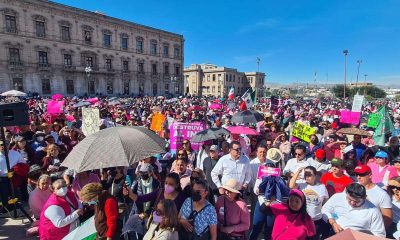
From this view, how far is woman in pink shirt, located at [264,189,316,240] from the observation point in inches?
118

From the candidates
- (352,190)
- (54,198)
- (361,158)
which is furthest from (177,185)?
(361,158)

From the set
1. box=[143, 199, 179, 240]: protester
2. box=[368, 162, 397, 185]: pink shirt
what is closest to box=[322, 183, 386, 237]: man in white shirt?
box=[368, 162, 397, 185]: pink shirt

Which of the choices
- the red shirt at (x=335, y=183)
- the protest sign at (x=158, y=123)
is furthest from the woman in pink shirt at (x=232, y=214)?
the protest sign at (x=158, y=123)

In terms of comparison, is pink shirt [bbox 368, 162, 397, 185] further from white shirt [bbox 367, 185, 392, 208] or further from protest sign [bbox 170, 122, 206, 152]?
protest sign [bbox 170, 122, 206, 152]

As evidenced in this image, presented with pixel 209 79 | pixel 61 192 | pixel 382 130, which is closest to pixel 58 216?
pixel 61 192

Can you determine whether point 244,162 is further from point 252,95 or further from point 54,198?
point 252,95

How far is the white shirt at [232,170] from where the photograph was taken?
4401 millimetres

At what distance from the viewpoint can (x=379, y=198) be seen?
3164mm

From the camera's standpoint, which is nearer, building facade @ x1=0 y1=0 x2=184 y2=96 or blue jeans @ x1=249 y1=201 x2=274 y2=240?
blue jeans @ x1=249 y1=201 x2=274 y2=240

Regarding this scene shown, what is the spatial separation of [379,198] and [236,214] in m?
1.81

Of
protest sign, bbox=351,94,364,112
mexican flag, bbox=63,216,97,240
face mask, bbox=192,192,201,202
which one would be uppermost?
protest sign, bbox=351,94,364,112

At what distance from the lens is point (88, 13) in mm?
38250

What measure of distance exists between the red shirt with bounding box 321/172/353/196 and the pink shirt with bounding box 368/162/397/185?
698 millimetres

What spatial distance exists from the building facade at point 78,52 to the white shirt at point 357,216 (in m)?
27.6
